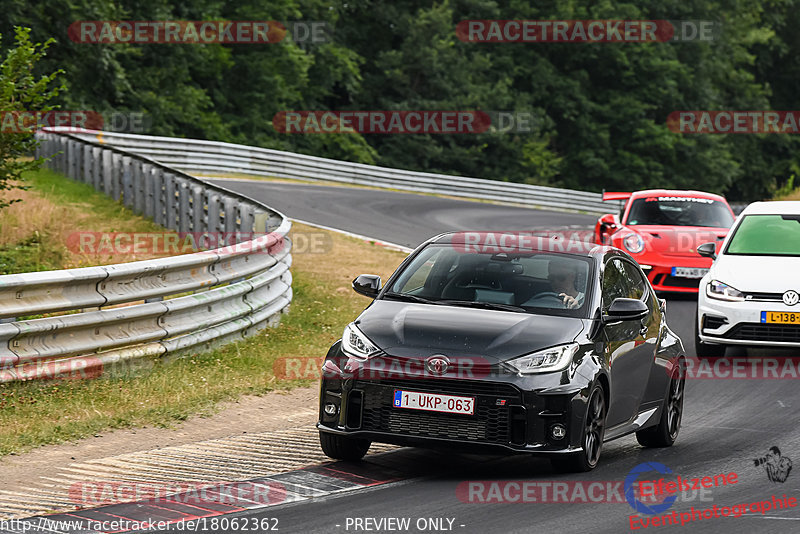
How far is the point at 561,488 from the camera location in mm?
7605

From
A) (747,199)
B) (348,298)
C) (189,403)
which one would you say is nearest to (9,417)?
(189,403)

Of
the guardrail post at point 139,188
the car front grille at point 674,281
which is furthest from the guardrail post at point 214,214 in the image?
the car front grille at point 674,281

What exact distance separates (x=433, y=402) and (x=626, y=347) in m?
1.80

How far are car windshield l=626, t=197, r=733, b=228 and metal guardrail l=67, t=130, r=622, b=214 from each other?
19.5 m

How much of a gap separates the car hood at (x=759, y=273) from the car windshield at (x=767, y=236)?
26 cm

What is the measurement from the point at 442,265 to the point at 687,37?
2553 inches

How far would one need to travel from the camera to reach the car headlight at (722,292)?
44.6 ft

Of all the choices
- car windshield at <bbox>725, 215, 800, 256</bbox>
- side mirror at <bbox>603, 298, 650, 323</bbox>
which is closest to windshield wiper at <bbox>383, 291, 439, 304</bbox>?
side mirror at <bbox>603, 298, 650, 323</bbox>

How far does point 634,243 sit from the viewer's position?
1872 cm

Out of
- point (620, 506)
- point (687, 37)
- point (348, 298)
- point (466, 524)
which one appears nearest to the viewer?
point (466, 524)

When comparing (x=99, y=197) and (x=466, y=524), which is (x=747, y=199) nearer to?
(x=99, y=197)

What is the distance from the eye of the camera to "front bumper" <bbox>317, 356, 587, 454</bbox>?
7.55 m

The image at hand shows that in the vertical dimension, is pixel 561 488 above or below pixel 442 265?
below

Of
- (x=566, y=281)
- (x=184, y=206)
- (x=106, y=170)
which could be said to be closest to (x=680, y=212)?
(x=184, y=206)
